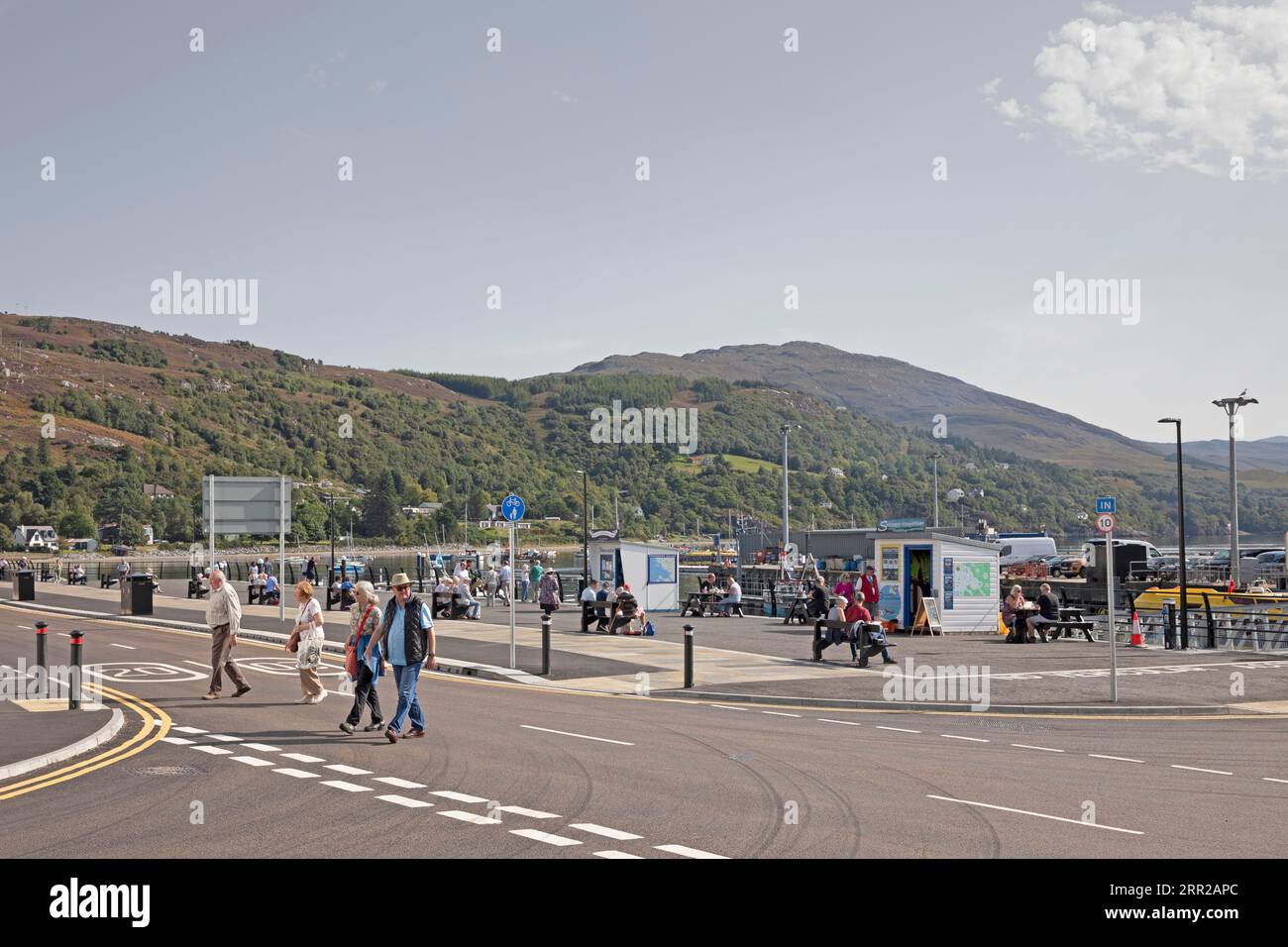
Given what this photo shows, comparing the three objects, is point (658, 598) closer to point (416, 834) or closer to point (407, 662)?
point (407, 662)

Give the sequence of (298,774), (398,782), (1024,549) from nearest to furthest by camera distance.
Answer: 1. (398,782)
2. (298,774)
3. (1024,549)

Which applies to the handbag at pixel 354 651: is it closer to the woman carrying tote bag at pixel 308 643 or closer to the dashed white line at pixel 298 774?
the woman carrying tote bag at pixel 308 643

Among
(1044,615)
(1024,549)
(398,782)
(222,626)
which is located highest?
(1024,549)

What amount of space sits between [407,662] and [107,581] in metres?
55.4

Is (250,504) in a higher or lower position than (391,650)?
higher

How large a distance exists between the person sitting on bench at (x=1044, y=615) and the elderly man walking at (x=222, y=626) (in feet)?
64.8

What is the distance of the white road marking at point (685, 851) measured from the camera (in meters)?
8.84

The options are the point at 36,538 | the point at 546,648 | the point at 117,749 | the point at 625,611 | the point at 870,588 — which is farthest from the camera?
the point at 36,538

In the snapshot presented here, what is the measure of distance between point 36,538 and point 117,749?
155 m

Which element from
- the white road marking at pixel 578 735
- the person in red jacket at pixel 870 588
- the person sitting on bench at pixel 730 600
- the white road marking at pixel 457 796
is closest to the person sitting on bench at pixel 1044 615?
the person in red jacket at pixel 870 588

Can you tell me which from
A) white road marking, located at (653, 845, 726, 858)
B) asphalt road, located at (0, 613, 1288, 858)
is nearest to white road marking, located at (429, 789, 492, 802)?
asphalt road, located at (0, 613, 1288, 858)

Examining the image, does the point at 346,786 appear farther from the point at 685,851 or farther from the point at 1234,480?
the point at 1234,480

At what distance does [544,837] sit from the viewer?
9445 mm

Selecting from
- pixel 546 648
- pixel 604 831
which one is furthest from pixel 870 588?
pixel 604 831
